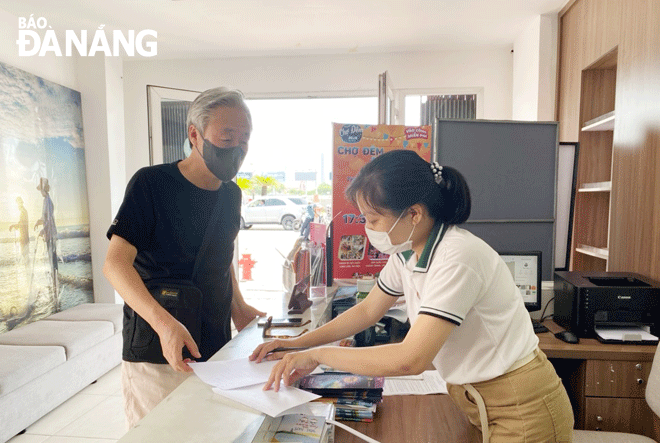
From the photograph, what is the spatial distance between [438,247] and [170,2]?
3.64m

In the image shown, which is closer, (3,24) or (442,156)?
(442,156)

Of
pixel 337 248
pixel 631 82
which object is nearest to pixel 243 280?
pixel 337 248

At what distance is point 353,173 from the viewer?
2607 mm

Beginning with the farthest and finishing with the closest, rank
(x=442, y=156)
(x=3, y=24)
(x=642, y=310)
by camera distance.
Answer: (x=3, y=24), (x=442, y=156), (x=642, y=310)

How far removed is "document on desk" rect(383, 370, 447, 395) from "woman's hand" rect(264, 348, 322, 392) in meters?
0.33

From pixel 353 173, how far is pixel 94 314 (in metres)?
2.74

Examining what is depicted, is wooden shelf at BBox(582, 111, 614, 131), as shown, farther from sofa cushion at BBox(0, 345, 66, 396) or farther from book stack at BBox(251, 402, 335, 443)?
sofa cushion at BBox(0, 345, 66, 396)

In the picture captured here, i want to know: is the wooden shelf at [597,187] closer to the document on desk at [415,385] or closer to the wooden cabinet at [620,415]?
the wooden cabinet at [620,415]

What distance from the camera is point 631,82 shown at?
2742mm

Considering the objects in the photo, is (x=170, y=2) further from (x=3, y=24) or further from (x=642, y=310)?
(x=642, y=310)

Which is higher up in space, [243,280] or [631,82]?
[631,82]

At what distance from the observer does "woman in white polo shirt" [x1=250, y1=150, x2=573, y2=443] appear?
38.6 inches

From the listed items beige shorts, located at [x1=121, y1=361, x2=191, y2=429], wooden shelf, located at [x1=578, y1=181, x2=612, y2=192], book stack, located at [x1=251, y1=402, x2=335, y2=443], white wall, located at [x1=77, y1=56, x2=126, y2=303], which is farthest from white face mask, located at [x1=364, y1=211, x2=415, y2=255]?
white wall, located at [x1=77, y1=56, x2=126, y2=303]

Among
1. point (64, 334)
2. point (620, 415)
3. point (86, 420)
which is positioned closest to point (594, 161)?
point (620, 415)
